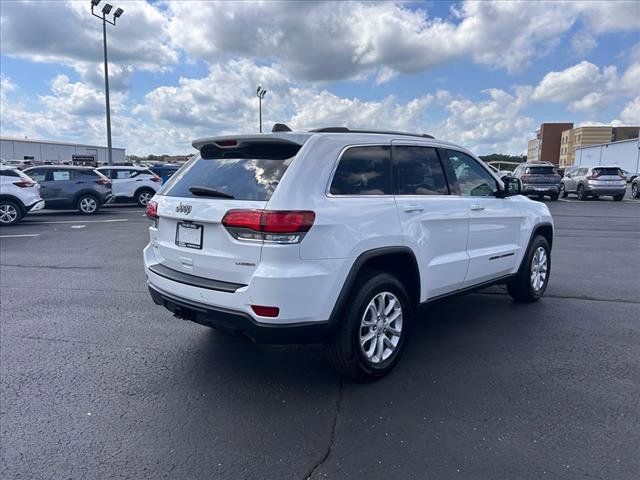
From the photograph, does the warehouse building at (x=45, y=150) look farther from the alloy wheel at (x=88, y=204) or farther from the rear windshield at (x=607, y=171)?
the rear windshield at (x=607, y=171)

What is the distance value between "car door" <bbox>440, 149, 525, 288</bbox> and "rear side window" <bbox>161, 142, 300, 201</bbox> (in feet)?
5.89

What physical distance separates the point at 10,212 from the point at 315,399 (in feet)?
43.4

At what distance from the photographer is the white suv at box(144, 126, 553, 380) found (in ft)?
10.1

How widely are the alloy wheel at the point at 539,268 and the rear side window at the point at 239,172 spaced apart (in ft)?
11.7

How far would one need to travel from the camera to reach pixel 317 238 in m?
3.10

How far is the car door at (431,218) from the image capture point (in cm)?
381

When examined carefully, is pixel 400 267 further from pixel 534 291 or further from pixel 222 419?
pixel 534 291

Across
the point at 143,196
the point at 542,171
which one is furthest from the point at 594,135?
the point at 143,196

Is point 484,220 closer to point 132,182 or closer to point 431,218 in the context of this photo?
point 431,218

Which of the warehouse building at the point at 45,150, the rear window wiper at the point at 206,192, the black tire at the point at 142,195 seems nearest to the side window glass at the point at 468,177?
the rear window wiper at the point at 206,192

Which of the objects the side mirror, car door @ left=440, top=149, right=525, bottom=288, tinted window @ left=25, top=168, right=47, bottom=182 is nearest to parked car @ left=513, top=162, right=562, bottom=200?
the side mirror

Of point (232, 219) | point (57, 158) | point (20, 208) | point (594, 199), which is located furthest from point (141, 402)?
point (57, 158)

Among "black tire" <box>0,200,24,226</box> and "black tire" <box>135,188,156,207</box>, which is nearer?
"black tire" <box>0,200,24,226</box>

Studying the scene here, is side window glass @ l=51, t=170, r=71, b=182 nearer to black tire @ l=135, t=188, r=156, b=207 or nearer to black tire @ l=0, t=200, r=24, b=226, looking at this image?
black tire @ l=0, t=200, r=24, b=226
